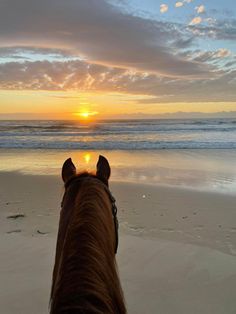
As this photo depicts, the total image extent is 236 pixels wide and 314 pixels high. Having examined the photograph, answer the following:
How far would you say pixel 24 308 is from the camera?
348 cm

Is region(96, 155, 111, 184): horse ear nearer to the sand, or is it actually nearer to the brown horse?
the brown horse

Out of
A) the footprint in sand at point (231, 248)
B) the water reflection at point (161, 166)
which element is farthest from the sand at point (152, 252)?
the water reflection at point (161, 166)

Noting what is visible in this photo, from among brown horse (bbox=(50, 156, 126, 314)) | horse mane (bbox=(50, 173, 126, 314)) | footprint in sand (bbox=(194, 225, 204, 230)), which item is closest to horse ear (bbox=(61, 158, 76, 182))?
brown horse (bbox=(50, 156, 126, 314))

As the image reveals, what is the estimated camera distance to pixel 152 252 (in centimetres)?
469

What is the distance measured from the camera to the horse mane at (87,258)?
3.91 feet

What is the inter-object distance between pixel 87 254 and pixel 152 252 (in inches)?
138

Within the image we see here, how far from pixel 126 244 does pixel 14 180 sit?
5455 mm

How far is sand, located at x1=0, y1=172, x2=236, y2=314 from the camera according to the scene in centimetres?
362

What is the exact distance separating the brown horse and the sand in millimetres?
441

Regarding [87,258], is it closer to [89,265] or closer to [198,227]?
[89,265]

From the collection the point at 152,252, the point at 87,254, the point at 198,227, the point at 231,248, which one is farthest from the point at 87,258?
A: the point at 198,227

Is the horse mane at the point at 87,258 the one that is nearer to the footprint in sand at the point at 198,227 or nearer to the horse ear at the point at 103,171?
the horse ear at the point at 103,171

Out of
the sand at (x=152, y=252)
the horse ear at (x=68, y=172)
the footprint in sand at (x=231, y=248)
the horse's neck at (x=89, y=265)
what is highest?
the horse ear at (x=68, y=172)

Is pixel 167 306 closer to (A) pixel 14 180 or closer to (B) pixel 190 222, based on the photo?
(B) pixel 190 222
